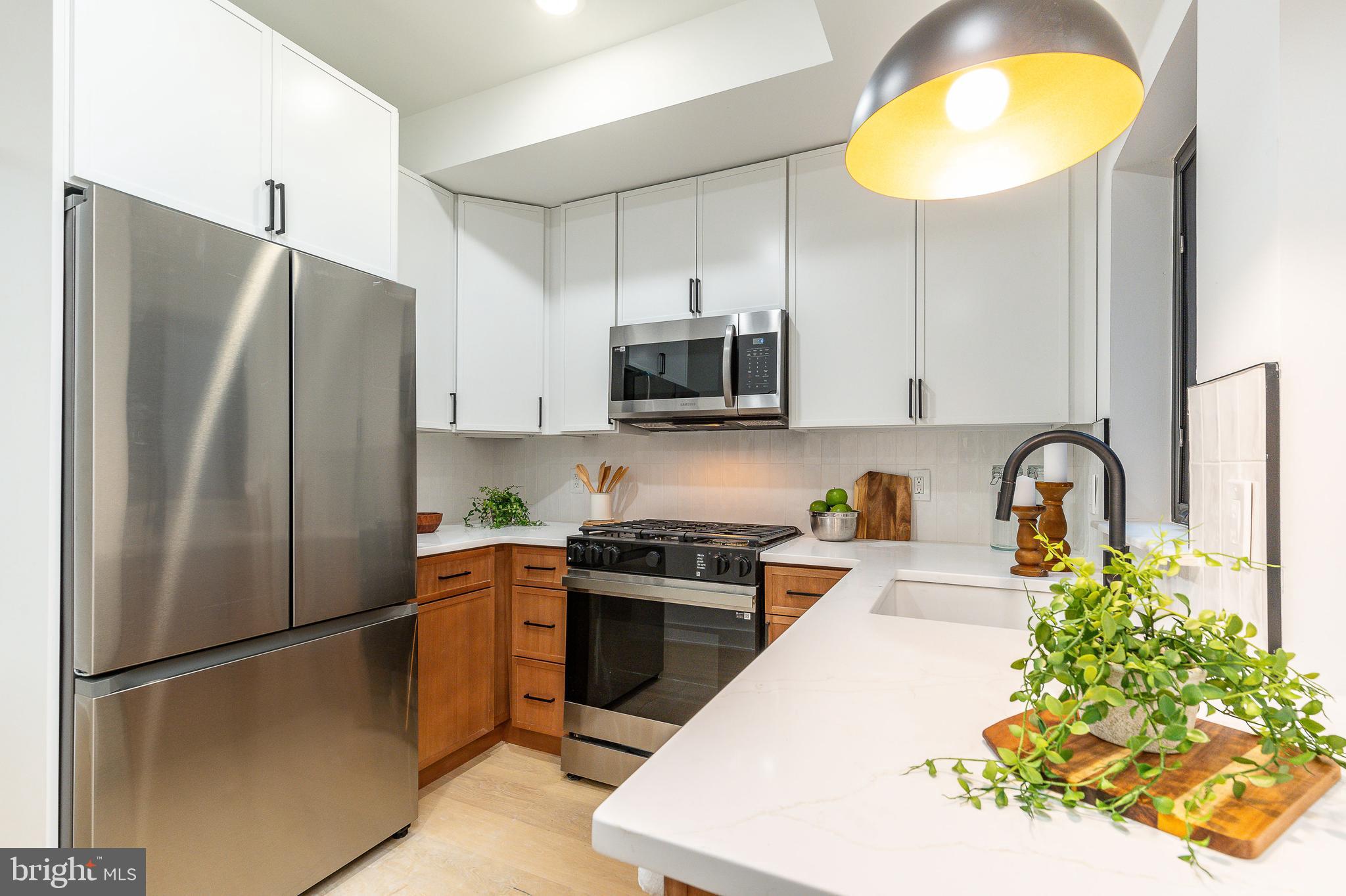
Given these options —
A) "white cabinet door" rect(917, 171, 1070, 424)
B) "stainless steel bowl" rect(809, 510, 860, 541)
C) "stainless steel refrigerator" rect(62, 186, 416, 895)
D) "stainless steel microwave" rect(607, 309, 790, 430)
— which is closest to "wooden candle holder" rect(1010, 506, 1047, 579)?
"white cabinet door" rect(917, 171, 1070, 424)

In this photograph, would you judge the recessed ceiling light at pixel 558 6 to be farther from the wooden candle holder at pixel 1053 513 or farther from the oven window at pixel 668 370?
the wooden candle holder at pixel 1053 513

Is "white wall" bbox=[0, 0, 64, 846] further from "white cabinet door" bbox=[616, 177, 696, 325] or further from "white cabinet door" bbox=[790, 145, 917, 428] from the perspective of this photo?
"white cabinet door" bbox=[790, 145, 917, 428]

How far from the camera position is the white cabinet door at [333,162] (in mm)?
1792

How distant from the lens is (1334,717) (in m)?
0.75

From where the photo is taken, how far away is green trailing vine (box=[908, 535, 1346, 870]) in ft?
1.76

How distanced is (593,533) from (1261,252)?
2.16 meters

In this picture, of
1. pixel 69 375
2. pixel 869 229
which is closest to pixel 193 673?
pixel 69 375

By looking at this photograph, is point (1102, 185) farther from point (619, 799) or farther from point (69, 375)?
point (69, 375)

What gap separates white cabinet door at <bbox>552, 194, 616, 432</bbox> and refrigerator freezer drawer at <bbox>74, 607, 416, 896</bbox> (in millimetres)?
1242

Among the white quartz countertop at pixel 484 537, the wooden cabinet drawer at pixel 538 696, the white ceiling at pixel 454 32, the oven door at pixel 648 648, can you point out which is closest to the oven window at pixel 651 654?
the oven door at pixel 648 648

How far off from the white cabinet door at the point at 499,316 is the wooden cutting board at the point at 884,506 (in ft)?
4.95

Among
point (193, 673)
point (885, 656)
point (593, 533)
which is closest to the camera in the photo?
point (885, 656)

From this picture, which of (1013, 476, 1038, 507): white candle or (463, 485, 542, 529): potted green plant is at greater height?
(1013, 476, 1038, 507): white candle

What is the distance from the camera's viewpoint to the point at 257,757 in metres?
1.62
